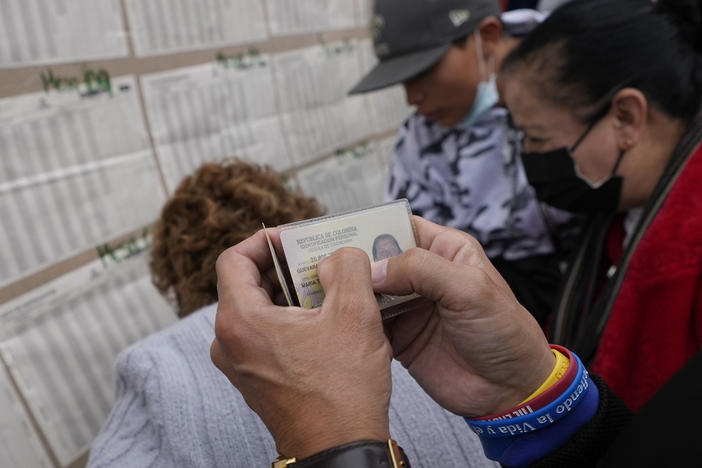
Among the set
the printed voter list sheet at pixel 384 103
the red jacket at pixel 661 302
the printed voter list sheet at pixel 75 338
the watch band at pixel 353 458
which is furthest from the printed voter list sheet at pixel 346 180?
the watch band at pixel 353 458

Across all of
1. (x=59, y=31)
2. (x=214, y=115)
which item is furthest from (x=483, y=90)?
(x=59, y=31)

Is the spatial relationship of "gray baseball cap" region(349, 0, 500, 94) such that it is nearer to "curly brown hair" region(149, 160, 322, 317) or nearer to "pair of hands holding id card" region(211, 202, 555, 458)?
"curly brown hair" region(149, 160, 322, 317)

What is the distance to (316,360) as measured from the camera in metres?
0.47

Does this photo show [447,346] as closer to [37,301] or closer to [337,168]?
[37,301]

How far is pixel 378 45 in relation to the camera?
5.24 ft

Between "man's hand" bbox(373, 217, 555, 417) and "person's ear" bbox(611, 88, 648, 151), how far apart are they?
2.26ft

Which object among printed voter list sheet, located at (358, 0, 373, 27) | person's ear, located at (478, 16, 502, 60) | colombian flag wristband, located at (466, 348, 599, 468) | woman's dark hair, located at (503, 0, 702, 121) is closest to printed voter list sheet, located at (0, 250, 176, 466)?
colombian flag wristband, located at (466, 348, 599, 468)

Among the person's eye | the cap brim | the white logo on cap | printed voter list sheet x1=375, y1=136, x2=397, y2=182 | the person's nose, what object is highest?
the white logo on cap

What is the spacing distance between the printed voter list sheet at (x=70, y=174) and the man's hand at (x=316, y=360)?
0.56 meters

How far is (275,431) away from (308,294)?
0.14 metres

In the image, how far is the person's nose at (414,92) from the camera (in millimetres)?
1562

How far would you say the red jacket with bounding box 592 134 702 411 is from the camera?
0.97 meters

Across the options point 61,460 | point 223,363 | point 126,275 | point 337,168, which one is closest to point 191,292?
point 126,275

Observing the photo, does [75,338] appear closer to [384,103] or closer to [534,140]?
[534,140]
